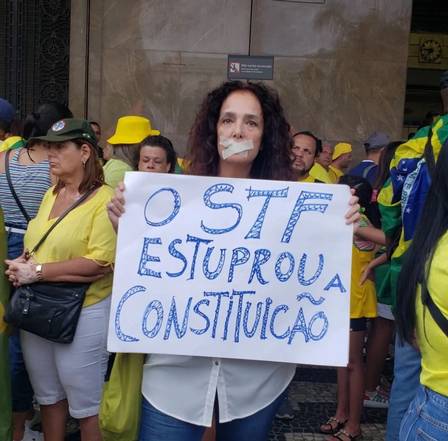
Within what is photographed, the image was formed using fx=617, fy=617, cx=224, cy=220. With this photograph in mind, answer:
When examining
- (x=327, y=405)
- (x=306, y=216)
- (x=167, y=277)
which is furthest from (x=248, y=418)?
(x=327, y=405)

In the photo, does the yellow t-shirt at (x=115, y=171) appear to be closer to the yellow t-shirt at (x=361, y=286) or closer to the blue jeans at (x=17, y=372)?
the blue jeans at (x=17, y=372)

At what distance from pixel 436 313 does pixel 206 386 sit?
743mm

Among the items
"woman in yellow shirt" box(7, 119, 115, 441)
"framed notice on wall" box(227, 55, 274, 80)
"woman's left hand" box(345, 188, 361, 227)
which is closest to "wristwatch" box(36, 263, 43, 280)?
"woman in yellow shirt" box(7, 119, 115, 441)

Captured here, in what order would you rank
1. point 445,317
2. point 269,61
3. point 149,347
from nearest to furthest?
point 445,317 → point 149,347 → point 269,61

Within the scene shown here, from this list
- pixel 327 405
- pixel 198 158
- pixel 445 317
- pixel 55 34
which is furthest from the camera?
pixel 55 34

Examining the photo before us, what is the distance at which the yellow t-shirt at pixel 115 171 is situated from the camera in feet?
12.4

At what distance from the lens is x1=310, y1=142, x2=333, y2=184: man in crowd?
4625 millimetres

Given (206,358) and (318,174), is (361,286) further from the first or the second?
(206,358)

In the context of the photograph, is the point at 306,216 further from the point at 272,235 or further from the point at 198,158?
the point at 198,158

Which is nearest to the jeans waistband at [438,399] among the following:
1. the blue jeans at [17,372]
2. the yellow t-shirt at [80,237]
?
the yellow t-shirt at [80,237]

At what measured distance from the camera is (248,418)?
2.02 m

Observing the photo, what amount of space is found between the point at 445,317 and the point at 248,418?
0.73 meters

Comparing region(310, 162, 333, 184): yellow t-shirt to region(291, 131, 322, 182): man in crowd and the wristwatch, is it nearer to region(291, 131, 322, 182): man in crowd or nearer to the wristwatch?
region(291, 131, 322, 182): man in crowd

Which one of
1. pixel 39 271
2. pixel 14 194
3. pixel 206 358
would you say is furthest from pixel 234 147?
pixel 14 194
